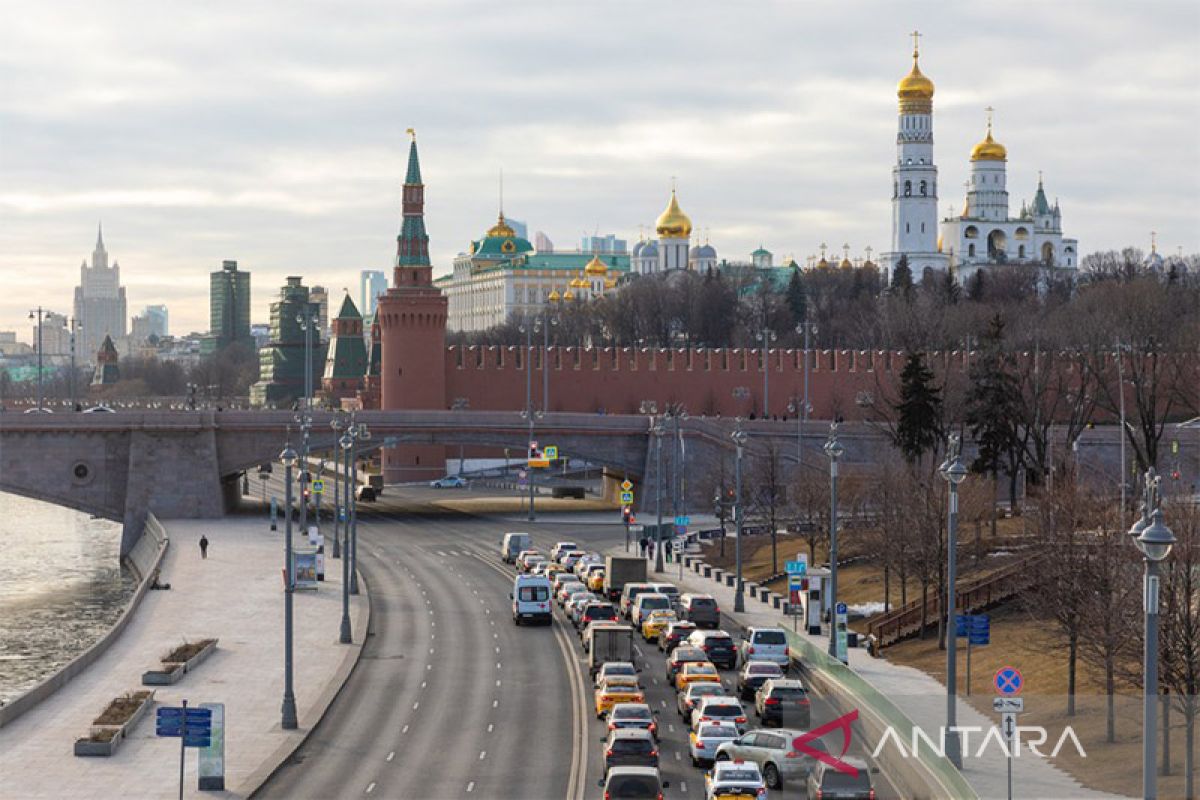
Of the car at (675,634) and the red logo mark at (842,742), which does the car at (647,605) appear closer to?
Answer: the car at (675,634)

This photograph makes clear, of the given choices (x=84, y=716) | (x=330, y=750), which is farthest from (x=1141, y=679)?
(x=84, y=716)

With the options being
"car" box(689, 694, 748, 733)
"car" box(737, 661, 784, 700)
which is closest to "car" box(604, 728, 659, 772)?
"car" box(689, 694, 748, 733)

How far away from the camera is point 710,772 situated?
3419cm

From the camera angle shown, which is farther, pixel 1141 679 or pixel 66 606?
pixel 66 606

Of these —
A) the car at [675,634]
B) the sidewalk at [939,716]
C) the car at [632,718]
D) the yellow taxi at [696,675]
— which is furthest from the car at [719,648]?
the car at [632,718]

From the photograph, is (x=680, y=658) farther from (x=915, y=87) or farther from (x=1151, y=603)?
(x=915, y=87)

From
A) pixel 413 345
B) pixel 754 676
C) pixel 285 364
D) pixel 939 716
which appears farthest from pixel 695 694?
pixel 285 364

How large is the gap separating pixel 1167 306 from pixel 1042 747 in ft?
266

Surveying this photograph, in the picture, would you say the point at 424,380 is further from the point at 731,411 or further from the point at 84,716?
the point at 84,716

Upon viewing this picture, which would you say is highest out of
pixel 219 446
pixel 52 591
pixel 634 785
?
pixel 219 446

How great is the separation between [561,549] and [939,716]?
35.0 meters

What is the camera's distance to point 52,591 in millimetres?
75875

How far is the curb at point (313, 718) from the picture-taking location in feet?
→ 115

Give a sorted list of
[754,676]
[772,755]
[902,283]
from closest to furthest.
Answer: [772,755] → [754,676] → [902,283]
